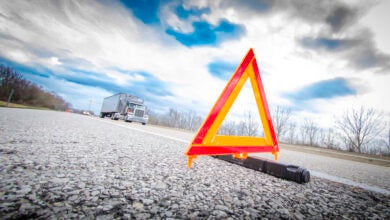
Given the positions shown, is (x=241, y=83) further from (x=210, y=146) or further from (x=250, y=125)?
(x=250, y=125)

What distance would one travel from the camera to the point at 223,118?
1.82 metres

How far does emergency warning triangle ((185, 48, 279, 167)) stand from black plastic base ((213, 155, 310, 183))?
0.24 metres

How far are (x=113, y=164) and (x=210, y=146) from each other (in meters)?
1.18

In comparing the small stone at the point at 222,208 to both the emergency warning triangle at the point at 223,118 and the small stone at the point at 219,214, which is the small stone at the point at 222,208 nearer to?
the small stone at the point at 219,214

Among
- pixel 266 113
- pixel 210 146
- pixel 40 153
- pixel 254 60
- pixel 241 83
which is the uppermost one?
pixel 254 60

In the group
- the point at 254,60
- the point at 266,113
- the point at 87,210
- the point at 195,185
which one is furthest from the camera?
the point at 266,113

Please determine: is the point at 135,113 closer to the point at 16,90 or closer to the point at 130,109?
the point at 130,109

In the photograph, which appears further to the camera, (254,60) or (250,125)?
(250,125)

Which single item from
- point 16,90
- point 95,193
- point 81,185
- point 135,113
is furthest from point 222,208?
point 16,90

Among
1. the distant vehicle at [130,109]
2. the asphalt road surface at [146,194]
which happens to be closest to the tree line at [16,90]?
the distant vehicle at [130,109]

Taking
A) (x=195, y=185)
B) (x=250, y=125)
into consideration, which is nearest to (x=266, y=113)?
(x=195, y=185)

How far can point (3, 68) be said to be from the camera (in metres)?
50.2

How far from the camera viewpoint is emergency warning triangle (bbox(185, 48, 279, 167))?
1.59 metres

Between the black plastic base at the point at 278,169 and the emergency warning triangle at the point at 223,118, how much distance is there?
0.24m
